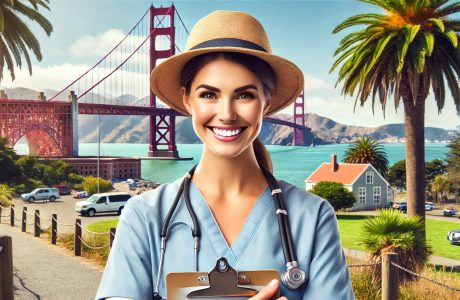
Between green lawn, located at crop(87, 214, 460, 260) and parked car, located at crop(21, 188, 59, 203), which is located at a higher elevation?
parked car, located at crop(21, 188, 59, 203)

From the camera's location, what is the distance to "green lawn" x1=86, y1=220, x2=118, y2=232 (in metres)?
21.9

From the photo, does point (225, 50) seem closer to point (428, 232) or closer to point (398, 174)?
point (428, 232)

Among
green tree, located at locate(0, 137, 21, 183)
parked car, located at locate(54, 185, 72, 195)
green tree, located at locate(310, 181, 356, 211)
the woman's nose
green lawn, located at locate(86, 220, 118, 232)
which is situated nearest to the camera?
the woman's nose

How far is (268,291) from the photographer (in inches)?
64.8

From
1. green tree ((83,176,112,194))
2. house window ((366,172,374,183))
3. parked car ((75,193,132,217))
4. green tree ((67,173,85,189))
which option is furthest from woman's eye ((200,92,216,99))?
green tree ((67,173,85,189))

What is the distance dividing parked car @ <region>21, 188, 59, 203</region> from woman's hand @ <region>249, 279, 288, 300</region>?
34959mm

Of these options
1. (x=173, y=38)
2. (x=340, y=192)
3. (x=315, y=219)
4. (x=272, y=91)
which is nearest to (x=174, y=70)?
(x=272, y=91)

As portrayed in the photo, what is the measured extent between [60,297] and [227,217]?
7.78 meters

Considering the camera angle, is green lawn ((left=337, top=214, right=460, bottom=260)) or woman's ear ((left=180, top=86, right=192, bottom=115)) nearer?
woman's ear ((left=180, top=86, right=192, bottom=115))

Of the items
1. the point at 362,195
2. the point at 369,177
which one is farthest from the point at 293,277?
the point at 369,177

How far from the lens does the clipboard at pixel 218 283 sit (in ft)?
5.34

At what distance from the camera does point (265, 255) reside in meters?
1.81

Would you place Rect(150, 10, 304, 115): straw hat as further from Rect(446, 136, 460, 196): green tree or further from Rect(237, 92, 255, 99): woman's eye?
Rect(446, 136, 460, 196): green tree

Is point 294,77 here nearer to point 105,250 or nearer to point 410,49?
point 105,250
